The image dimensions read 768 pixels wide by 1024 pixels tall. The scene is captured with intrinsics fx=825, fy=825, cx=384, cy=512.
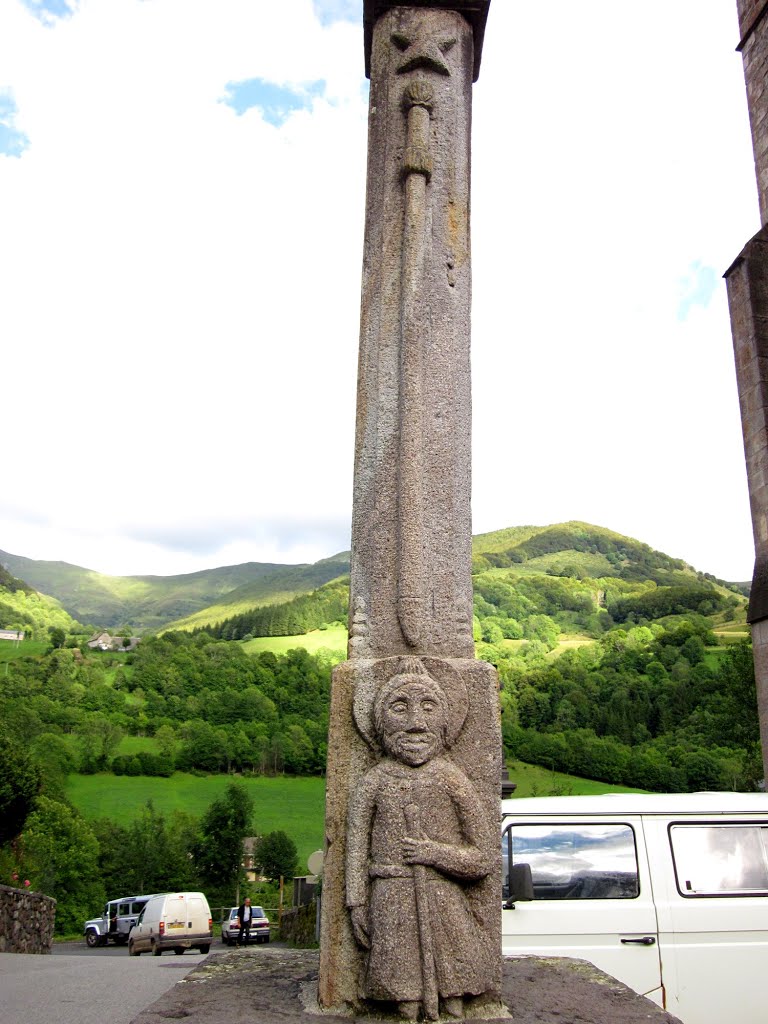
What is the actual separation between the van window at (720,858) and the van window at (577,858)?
37cm

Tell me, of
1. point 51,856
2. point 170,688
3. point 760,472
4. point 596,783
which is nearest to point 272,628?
point 170,688

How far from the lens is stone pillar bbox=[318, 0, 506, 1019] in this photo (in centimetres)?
331

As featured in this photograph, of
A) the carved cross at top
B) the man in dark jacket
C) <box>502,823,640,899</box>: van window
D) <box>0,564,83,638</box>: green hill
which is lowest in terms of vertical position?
the man in dark jacket

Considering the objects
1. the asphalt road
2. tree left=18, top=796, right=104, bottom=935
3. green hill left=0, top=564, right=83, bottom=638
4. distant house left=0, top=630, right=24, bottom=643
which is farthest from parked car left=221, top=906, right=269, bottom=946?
green hill left=0, top=564, right=83, bottom=638

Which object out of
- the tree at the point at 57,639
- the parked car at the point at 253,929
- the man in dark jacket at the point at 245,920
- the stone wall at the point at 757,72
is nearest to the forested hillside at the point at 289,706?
the tree at the point at 57,639

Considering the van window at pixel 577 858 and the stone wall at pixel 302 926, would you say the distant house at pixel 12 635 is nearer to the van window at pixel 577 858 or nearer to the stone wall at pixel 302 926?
the stone wall at pixel 302 926

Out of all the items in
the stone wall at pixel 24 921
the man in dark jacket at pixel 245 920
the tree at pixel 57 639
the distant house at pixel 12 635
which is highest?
the distant house at pixel 12 635

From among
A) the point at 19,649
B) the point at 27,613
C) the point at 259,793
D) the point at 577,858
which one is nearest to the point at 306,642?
the point at 19,649

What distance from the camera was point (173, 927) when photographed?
68.7 ft

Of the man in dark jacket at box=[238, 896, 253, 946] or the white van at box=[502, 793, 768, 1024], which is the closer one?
the white van at box=[502, 793, 768, 1024]

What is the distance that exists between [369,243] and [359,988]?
3703mm

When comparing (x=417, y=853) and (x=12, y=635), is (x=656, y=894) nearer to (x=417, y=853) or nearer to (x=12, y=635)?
(x=417, y=853)

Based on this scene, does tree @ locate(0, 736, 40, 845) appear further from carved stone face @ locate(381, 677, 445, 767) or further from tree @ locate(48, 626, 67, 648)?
tree @ locate(48, 626, 67, 648)

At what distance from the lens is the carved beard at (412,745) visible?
11.5ft
